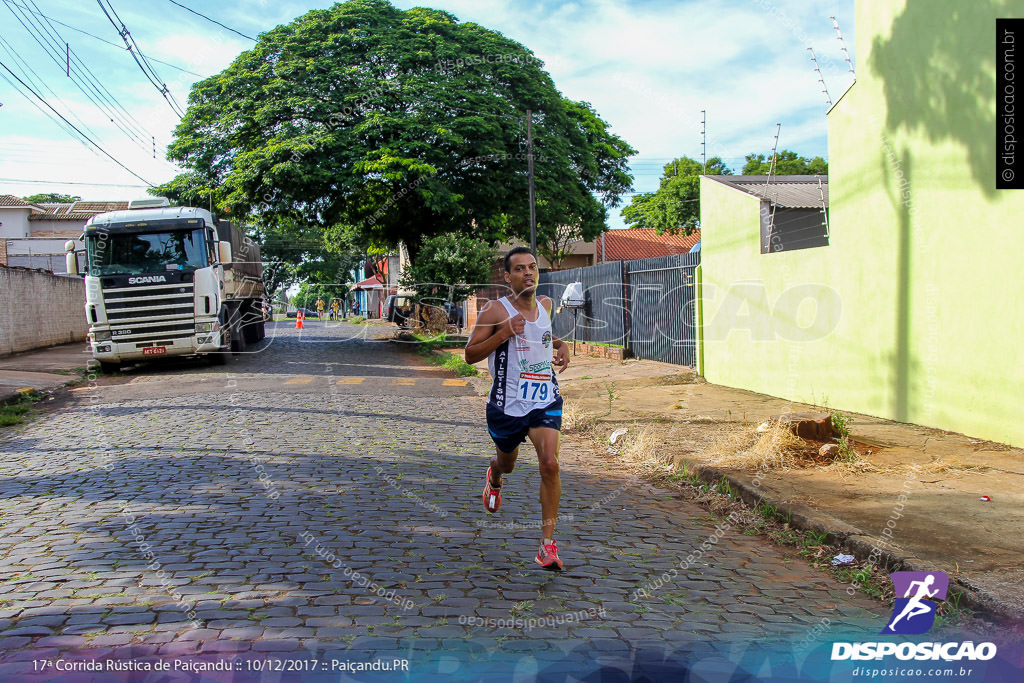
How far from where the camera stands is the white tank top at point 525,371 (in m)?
4.45

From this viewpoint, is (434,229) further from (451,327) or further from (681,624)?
(681,624)

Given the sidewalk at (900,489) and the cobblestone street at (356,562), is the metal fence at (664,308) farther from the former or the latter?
the cobblestone street at (356,562)

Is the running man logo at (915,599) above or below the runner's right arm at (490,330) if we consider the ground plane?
below

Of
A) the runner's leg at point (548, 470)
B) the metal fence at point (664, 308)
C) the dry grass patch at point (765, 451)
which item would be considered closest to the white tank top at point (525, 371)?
the runner's leg at point (548, 470)

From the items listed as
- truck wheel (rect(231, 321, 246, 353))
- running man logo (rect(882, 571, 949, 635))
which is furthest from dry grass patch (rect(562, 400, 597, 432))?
truck wheel (rect(231, 321, 246, 353))

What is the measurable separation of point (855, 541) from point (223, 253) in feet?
47.8

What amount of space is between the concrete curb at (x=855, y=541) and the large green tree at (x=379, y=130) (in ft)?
56.1

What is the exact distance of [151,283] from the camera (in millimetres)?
15555

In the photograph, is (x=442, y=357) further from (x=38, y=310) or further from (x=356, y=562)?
(x=356, y=562)

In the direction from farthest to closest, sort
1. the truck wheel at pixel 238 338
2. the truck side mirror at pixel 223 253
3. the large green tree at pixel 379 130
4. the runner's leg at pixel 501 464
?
the large green tree at pixel 379 130 → the truck wheel at pixel 238 338 → the truck side mirror at pixel 223 253 → the runner's leg at pixel 501 464

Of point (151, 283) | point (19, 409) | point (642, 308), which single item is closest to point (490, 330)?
point (19, 409)

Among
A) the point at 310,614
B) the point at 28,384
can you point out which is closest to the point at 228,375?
the point at 28,384

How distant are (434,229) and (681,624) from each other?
2317 centimetres

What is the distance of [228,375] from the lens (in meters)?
15.0
